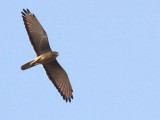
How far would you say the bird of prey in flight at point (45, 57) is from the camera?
17203 mm

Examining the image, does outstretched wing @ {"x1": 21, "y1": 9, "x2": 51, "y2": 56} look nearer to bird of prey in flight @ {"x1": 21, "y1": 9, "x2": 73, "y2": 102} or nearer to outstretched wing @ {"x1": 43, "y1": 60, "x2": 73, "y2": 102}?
bird of prey in flight @ {"x1": 21, "y1": 9, "x2": 73, "y2": 102}

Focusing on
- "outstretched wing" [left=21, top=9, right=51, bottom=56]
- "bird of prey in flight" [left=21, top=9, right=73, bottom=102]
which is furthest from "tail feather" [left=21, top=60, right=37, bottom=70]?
"outstretched wing" [left=21, top=9, right=51, bottom=56]

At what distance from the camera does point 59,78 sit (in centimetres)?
1764

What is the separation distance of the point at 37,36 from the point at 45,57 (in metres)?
1.00

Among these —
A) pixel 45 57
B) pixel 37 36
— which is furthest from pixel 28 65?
pixel 37 36

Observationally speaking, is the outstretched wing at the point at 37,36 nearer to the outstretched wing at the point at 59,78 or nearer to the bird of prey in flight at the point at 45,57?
the bird of prey in flight at the point at 45,57

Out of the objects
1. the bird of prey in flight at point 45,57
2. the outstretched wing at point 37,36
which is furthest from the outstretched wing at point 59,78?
the outstretched wing at point 37,36

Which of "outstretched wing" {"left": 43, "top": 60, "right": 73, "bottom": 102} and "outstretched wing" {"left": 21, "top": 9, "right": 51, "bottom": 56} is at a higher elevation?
"outstretched wing" {"left": 21, "top": 9, "right": 51, "bottom": 56}

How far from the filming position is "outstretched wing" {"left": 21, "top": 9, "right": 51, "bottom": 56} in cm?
1723

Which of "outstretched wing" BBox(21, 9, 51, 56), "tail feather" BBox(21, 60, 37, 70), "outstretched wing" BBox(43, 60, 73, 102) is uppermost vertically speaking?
"outstretched wing" BBox(21, 9, 51, 56)

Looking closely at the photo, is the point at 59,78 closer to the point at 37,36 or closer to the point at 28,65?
the point at 28,65

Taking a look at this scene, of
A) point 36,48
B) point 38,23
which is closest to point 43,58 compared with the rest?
point 36,48

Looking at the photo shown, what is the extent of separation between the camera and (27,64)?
55.8ft

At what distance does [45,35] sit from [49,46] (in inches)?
20.7
